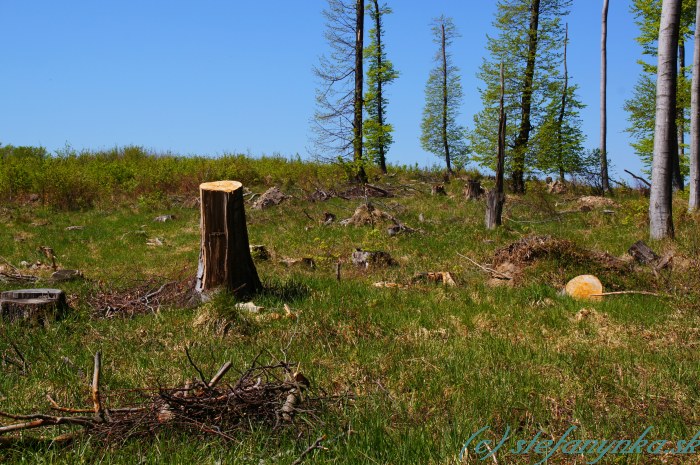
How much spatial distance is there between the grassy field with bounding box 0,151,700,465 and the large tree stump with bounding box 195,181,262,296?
1.53 feet

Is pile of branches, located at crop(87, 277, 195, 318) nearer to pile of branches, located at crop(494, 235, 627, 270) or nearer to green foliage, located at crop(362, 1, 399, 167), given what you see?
pile of branches, located at crop(494, 235, 627, 270)

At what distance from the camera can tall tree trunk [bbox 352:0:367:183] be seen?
87.8 feet

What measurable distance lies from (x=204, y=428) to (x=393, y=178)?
88.2ft

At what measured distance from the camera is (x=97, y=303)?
8.16m

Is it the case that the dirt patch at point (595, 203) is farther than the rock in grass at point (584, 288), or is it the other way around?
the dirt patch at point (595, 203)

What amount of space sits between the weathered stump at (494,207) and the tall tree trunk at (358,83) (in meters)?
12.1

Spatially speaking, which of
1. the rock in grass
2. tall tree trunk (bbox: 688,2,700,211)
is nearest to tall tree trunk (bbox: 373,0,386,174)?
tall tree trunk (bbox: 688,2,700,211)

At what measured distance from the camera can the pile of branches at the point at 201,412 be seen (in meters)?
3.71

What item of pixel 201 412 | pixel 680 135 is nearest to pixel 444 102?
pixel 680 135

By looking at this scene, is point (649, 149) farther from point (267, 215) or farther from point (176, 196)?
point (176, 196)

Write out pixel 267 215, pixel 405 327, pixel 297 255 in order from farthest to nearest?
pixel 267 215, pixel 297 255, pixel 405 327

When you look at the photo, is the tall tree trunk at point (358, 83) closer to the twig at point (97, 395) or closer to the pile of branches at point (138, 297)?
the pile of branches at point (138, 297)

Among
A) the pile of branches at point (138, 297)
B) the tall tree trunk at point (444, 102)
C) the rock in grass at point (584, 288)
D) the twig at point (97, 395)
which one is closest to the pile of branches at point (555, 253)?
the rock in grass at point (584, 288)

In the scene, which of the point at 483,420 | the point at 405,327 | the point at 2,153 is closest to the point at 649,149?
the point at 405,327
